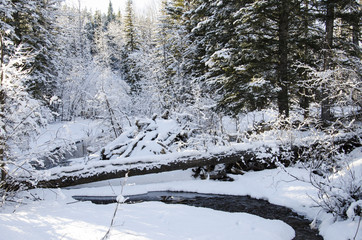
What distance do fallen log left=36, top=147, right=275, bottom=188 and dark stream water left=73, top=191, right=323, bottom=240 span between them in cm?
59

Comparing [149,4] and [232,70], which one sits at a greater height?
[149,4]

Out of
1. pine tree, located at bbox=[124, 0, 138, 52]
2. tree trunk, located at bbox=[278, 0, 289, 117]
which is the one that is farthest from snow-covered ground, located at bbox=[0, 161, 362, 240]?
pine tree, located at bbox=[124, 0, 138, 52]

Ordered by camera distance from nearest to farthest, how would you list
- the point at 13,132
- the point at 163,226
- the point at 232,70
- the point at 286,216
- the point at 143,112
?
the point at 163,226 → the point at 286,216 → the point at 13,132 → the point at 232,70 → the point at 143,112

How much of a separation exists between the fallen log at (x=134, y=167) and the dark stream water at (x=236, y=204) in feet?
1.93

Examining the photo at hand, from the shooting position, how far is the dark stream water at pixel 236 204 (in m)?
4.30

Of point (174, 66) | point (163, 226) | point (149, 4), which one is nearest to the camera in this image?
point (163, 226)

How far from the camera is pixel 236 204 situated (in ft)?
18.3

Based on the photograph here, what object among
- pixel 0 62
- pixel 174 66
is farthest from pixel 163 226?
pixel 174 66

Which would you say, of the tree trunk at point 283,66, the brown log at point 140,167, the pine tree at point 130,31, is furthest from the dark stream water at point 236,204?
the pine tree at point 130,31

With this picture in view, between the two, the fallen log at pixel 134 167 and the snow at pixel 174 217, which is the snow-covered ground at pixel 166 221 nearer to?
the snow at pixel 174 217

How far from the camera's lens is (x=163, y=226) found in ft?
12.9

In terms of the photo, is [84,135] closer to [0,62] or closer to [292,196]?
[0,62]

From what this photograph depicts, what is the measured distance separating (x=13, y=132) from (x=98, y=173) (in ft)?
7.99

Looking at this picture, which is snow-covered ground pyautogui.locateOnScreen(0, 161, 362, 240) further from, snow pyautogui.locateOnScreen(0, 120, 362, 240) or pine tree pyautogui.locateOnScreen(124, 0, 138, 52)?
pine tree pyautogui.locateOnScreen(124, 0, 138, 52)
